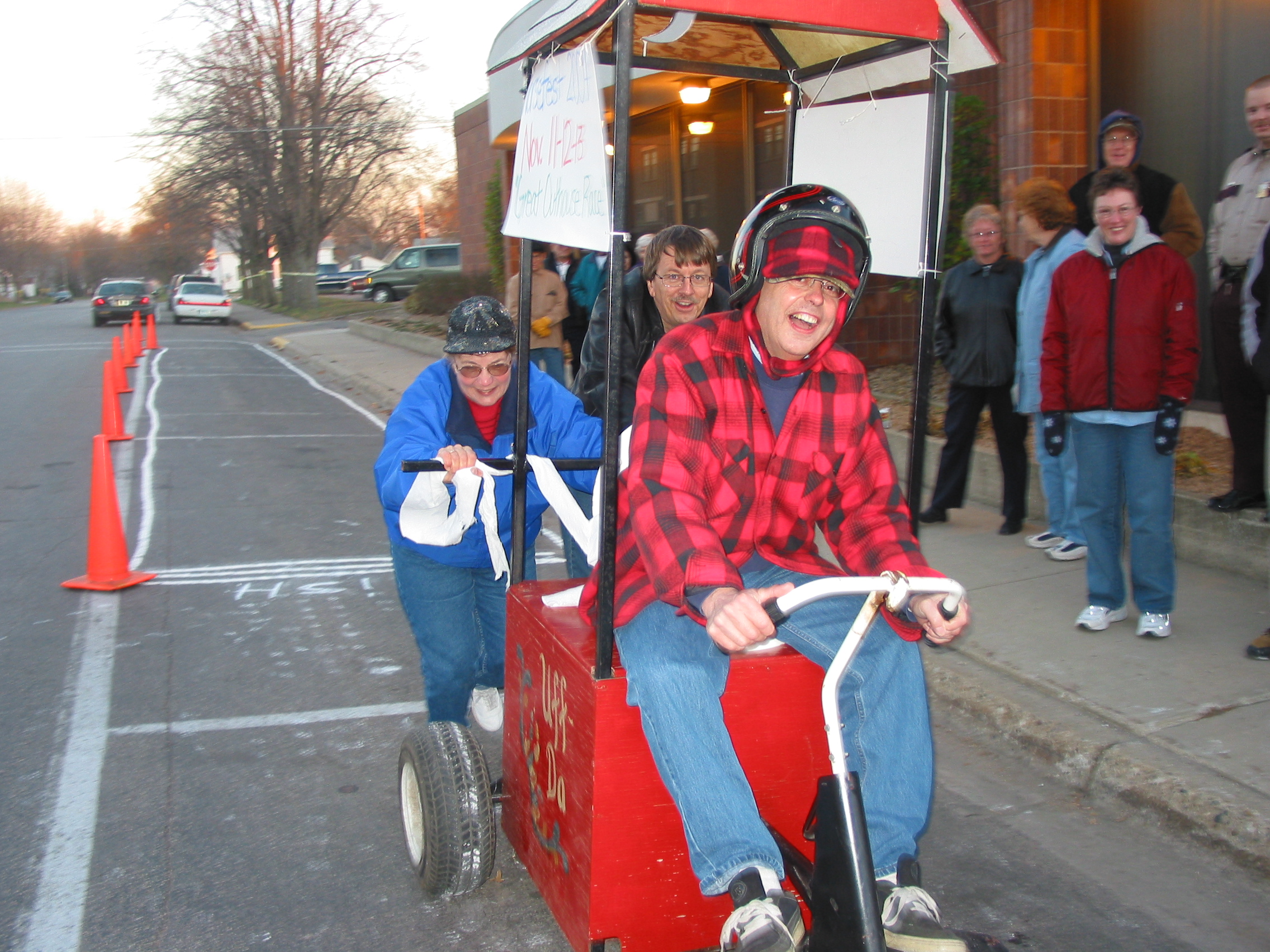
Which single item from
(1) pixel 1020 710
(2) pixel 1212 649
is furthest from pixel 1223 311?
(1) pixel 1020 710

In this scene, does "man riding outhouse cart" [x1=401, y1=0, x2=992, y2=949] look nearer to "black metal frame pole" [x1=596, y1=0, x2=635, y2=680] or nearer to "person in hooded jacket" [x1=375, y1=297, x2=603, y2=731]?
"black metal frame pole" [x1=596, y1=0, x2=635, y2=680]

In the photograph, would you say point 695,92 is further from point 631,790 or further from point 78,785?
point 78,785

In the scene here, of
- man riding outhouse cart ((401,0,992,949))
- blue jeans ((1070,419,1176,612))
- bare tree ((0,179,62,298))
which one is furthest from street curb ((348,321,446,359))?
bare tree ((0,179,62,298))

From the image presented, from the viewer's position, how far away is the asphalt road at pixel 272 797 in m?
3.09

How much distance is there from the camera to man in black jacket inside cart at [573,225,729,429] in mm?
4301

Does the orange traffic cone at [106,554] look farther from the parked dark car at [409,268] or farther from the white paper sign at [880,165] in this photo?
the parked dark car at [409,268]

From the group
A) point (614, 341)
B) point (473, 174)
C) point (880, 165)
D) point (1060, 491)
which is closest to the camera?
point (614, 341)

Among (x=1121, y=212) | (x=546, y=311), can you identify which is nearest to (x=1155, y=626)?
(x=1121, y=212)

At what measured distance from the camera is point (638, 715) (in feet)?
8.46

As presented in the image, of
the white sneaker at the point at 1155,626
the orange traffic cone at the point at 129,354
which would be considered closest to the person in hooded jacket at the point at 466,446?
the white sneaker at the point at 1155,626

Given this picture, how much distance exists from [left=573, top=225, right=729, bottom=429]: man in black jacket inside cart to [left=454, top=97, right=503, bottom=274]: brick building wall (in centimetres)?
1692

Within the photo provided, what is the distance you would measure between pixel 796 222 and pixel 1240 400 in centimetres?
400

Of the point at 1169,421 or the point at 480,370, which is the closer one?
the point at 480,370

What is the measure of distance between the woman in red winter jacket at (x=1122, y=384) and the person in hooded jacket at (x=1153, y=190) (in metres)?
0.80
